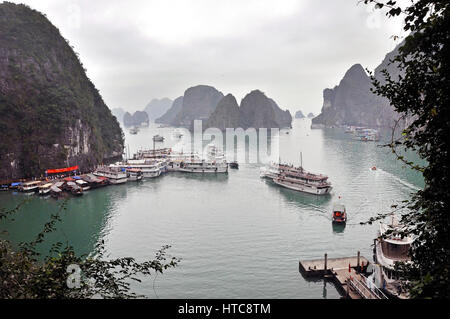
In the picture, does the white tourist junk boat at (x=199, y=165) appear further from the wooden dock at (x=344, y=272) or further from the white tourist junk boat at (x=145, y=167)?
the wooden dock at (x=344, y=272)

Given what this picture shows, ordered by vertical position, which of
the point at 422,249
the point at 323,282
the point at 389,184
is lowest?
the point at 323,282

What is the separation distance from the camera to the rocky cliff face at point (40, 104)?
61.2 metres

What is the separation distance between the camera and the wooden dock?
20625 mm

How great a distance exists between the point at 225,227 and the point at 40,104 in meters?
56.8

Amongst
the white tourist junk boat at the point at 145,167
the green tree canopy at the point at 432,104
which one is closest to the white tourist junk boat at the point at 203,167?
the white tourist junk boat at the point at 145,167

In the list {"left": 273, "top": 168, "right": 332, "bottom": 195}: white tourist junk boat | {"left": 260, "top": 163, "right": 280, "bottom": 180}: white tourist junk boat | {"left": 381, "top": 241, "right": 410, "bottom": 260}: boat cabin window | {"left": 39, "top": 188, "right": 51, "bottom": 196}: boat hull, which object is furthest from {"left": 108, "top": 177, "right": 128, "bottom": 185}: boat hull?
{"left": 381, "top": 241, "right": 410, "bottom": 260}: boat cabin window

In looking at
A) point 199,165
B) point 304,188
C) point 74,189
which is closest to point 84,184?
point 74,189

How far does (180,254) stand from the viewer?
1059 inches

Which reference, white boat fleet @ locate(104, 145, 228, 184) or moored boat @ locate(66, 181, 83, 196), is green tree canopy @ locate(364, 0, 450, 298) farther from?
white boat fleet @ locate(104, 145, 228, 184)

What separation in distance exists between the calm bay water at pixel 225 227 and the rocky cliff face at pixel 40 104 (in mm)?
14691
